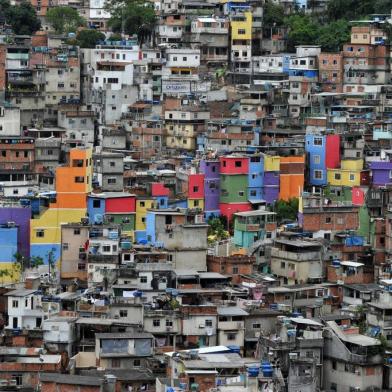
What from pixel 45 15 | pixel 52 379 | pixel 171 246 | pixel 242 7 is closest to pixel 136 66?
pixel 242 7

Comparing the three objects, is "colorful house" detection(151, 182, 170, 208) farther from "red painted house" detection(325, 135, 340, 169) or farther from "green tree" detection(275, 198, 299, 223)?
"red painted house" detection(325, 135, 340, 169)

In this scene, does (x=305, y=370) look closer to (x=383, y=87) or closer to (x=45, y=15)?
(x=383, y=87)

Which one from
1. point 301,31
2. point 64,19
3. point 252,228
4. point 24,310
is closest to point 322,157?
point 252,228

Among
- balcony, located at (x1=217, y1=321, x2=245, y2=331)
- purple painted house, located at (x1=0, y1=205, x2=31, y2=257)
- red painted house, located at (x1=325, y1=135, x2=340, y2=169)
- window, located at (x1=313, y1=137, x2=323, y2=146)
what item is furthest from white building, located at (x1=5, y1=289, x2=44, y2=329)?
window, located at (x1=313, y1=137, x2=323, y2=146)

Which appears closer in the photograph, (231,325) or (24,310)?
(231,325)

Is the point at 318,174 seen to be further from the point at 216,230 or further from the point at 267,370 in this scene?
the point at 267,370

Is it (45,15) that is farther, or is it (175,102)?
(45,15)
